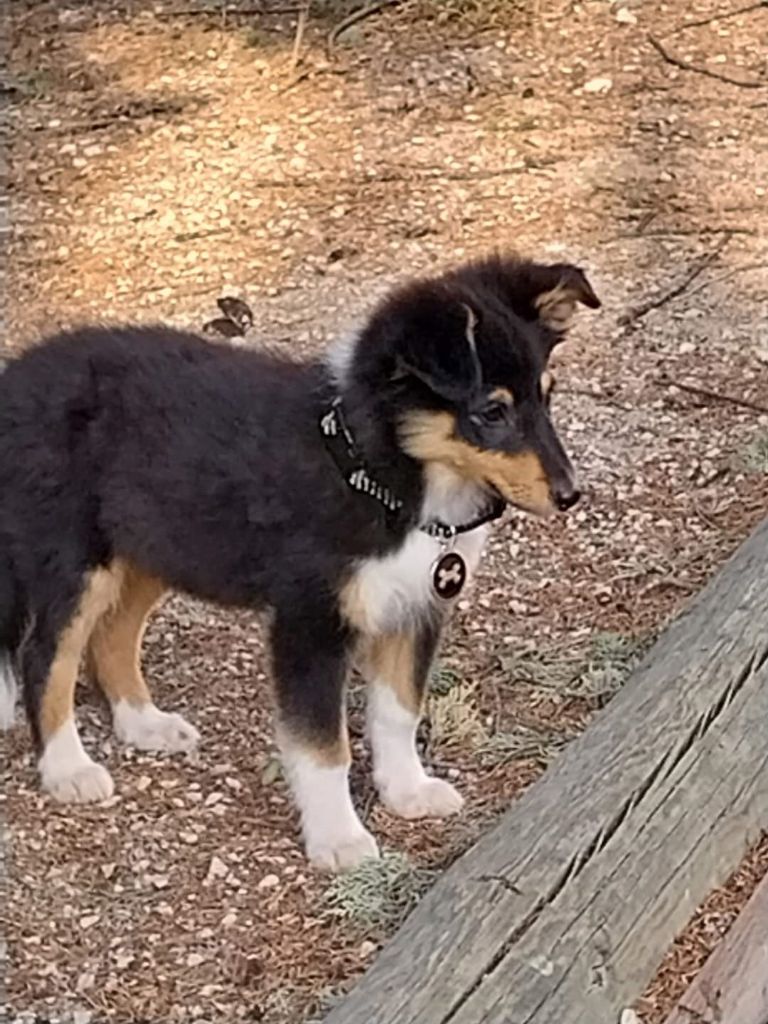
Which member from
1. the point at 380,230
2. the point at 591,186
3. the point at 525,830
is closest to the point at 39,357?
the point at 525,830

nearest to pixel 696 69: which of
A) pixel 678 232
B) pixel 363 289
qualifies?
pixel 678 232

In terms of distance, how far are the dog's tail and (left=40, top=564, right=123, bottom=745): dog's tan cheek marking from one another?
181 mm

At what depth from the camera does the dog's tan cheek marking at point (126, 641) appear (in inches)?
191

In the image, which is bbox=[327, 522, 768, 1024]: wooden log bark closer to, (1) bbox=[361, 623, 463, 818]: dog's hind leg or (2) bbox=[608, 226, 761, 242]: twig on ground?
(1) bbox=[361, 623, 463, 818]: dog's hind leg

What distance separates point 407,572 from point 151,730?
0.96m

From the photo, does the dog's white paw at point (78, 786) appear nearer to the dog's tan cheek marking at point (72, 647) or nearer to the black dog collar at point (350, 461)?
the dog's tan cheek marking at point (72, 647)

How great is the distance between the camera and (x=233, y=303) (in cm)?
698

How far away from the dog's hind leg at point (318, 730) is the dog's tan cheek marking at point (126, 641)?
0.54m

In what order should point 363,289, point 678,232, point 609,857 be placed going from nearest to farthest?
1. point 609,857
2. point 363,289
3. point 678,232

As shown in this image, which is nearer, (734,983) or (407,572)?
(734,983)

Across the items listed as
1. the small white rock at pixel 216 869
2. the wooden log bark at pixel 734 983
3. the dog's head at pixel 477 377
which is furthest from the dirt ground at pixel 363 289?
the dog's head at pixel 477 377

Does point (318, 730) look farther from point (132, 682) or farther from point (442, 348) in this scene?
point (442, 348)

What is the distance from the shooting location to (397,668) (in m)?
4.66

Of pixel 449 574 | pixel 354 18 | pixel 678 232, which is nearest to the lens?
pixel 449 574
